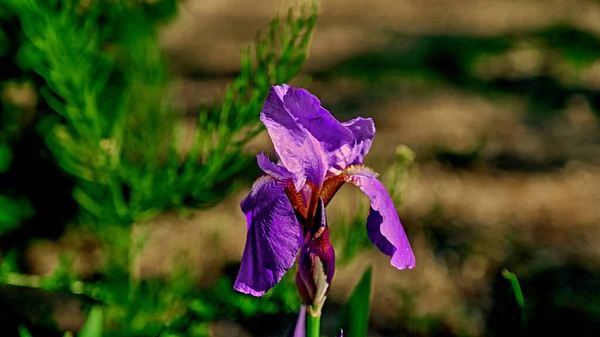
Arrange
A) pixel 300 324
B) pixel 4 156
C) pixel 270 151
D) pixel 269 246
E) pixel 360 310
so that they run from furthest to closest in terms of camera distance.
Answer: pixel 270 151
pixel 4 156
pixel 360 310
pixel 300 324
pixel 269 246

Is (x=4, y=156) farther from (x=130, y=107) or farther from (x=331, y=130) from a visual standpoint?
(x=331, y=130)

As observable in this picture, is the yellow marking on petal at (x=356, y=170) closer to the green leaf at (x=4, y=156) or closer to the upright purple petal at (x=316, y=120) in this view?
the upright purple petal at (x=316, y=120)

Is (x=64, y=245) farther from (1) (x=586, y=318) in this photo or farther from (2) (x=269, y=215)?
(1) (x=586, y=318)

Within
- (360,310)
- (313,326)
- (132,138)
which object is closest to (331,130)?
(313,326)

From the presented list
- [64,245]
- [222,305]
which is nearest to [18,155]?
[64,245]

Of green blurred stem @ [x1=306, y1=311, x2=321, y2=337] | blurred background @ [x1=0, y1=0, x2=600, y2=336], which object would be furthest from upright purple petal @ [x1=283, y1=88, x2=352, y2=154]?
blurred background @ [x1=0, y1=0, x2=600, y2=336]

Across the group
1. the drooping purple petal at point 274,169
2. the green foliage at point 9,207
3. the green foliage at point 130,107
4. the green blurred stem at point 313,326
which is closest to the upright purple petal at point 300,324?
the green blurred stem at point 313,326
